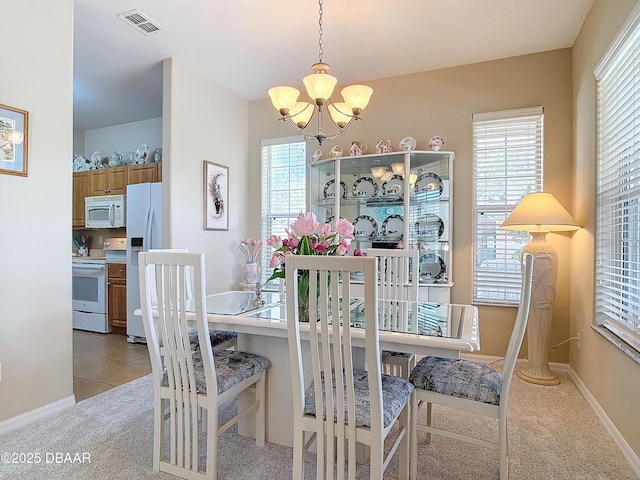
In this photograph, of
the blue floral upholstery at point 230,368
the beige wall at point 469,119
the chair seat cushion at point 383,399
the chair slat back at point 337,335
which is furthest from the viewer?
the beige wall at point 469,119

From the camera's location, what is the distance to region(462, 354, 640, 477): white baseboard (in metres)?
1.97

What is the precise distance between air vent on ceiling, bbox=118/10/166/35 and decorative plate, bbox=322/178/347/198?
6.79 ft

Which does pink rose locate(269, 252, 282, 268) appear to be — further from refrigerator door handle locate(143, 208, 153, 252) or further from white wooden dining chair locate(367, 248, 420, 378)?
refrigerator door handle locate(143, 208, 153, 252)

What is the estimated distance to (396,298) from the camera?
9.23 ft

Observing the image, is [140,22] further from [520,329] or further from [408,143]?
[520,329]

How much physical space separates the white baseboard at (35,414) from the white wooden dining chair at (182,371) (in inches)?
42.6

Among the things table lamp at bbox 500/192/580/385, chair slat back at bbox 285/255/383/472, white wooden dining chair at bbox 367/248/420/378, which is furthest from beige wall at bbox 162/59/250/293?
table lamp at bbox 500/192/580/385

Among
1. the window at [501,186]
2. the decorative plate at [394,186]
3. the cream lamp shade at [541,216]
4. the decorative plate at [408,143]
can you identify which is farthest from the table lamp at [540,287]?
the decorative plate at [408,143]

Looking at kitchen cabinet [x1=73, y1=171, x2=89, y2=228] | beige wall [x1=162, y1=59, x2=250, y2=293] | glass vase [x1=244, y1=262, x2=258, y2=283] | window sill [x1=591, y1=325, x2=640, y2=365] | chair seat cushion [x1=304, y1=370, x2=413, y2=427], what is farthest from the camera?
kitchen cabinet [x1=73, y1=171, x2=89, y2=228]

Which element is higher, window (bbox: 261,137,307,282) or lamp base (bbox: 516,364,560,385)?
window (bbox: 261,137,307,282)

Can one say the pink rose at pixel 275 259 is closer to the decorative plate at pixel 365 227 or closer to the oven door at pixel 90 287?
the decorative plate at pixel 365 227

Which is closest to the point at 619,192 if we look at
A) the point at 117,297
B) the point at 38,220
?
the point at 38,220

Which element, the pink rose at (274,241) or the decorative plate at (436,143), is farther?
the decorative plate at (436,143)

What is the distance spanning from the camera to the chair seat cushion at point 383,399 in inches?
59.2
